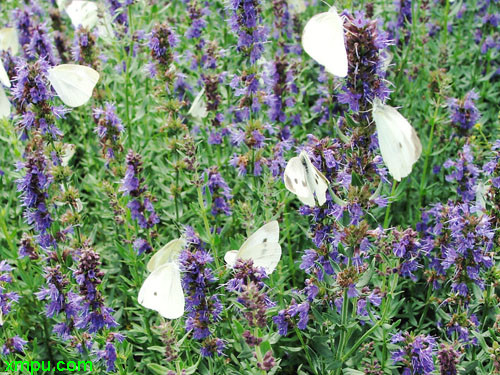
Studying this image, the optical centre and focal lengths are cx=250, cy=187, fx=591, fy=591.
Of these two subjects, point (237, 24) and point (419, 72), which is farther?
point (419, 72)

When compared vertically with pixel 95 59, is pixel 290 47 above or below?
below

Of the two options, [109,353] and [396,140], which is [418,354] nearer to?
[396,140]

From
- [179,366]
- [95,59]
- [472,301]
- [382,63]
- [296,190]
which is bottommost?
[472,301]

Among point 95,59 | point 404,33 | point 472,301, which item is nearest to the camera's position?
point 472,301

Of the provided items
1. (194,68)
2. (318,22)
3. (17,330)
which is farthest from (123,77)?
(318,22)

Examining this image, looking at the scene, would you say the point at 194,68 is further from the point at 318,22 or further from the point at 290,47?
the point at 318,22

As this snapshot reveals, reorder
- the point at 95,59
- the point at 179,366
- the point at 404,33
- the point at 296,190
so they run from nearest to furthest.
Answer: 1. the point at 296,190
2. the point at 179,366
3. the point at 95,59
4. the point at 404,33
